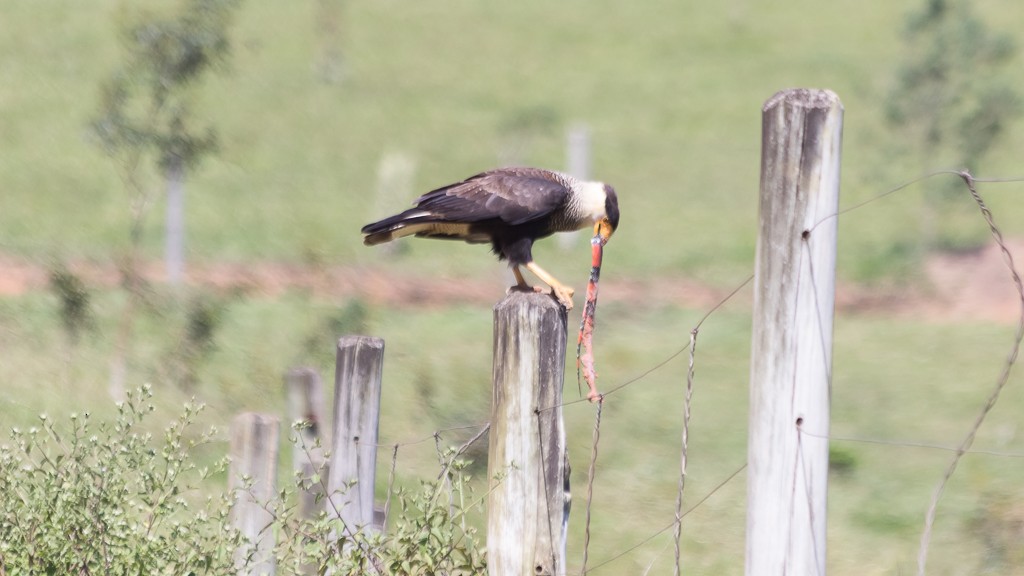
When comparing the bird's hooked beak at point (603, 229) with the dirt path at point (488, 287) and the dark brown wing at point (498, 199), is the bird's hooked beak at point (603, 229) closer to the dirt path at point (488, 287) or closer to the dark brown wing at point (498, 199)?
the dark brown wing at point (498, 199)

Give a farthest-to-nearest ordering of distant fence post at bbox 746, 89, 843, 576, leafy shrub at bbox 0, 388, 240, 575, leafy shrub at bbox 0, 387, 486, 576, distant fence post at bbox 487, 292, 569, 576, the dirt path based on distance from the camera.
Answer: the dirt path < leafy shrub at bbox 0, 388, 240, 575 < leafy shrub at bbox 0, 387, 486, 576 < distant fence post at bbox 487, 292, 569, 576 < distant fence post at bbox 746, 89, 843, 576

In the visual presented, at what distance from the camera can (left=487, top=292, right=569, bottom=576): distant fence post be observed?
3018 mm

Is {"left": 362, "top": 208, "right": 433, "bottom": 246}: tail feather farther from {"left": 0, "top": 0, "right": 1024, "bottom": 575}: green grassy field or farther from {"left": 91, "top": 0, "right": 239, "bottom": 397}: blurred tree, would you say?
{"left": 91, "top": 0, "right": 239, "bottom": 397}: blurred tree

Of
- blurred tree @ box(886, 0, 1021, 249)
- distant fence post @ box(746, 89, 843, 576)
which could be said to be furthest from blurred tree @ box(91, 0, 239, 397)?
blurred tree @ box(886, 0, 1021, 249)

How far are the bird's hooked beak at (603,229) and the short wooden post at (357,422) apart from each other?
1003 millimetres

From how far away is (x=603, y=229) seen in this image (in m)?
4.95

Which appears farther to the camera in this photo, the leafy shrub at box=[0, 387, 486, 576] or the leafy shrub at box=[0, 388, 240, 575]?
the leafy shrub at box=[0, 388, 240, 575]

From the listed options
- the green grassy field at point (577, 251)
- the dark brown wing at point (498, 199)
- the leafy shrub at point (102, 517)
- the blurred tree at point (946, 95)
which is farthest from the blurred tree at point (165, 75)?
the blurred tree at point (946, 95)

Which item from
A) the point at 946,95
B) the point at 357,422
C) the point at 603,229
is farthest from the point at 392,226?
the point at 946,95

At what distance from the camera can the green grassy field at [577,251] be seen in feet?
29.2

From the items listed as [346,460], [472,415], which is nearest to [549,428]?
[346,460]

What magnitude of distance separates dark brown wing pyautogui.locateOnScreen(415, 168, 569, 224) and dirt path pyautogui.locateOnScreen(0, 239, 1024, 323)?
31.1 feet

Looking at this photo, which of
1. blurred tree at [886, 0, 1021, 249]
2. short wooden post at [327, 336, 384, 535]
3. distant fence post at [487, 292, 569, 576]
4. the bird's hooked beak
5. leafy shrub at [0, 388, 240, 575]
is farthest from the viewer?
blurred tree at [886, 0, 1021, 249]

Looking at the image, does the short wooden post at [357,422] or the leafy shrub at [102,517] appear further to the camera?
the short wooden post at [357,422]
